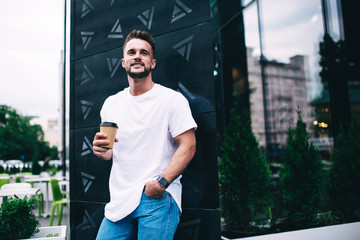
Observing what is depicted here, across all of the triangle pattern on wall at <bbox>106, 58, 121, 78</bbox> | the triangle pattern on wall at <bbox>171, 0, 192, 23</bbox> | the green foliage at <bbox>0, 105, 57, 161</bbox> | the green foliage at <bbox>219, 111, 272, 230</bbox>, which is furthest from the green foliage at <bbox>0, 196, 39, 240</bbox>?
the green foliage at <bbox>0, 105, 57, 161</bbox>

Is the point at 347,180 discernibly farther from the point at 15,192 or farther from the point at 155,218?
the point at 15,192

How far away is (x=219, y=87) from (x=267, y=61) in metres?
2.06

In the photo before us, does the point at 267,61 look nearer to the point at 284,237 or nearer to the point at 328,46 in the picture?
the point at 328,46

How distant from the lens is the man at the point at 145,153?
157 cm

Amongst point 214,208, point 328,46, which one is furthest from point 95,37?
point 328,46

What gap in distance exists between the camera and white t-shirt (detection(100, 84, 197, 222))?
5.41ft

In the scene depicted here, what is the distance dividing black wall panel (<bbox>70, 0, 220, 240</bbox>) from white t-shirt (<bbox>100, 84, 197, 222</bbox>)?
32cm

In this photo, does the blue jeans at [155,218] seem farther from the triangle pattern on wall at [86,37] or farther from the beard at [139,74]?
the triangle pattern on wall at [86,37]

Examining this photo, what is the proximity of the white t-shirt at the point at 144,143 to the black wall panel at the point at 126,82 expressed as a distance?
1.06ft

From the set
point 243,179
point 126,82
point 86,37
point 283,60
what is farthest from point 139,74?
point 283,60

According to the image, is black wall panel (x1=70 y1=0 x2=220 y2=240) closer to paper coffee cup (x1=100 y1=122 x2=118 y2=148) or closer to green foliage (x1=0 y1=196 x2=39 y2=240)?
green foliage (x1=0 y1=196 x2=39 y2=240)

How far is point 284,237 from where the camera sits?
2729 mm

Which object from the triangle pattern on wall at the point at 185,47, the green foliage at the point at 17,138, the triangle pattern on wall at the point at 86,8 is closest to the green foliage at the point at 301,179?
the triangle pattern on wall at the point at 185,47

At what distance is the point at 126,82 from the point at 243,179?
2586mm
